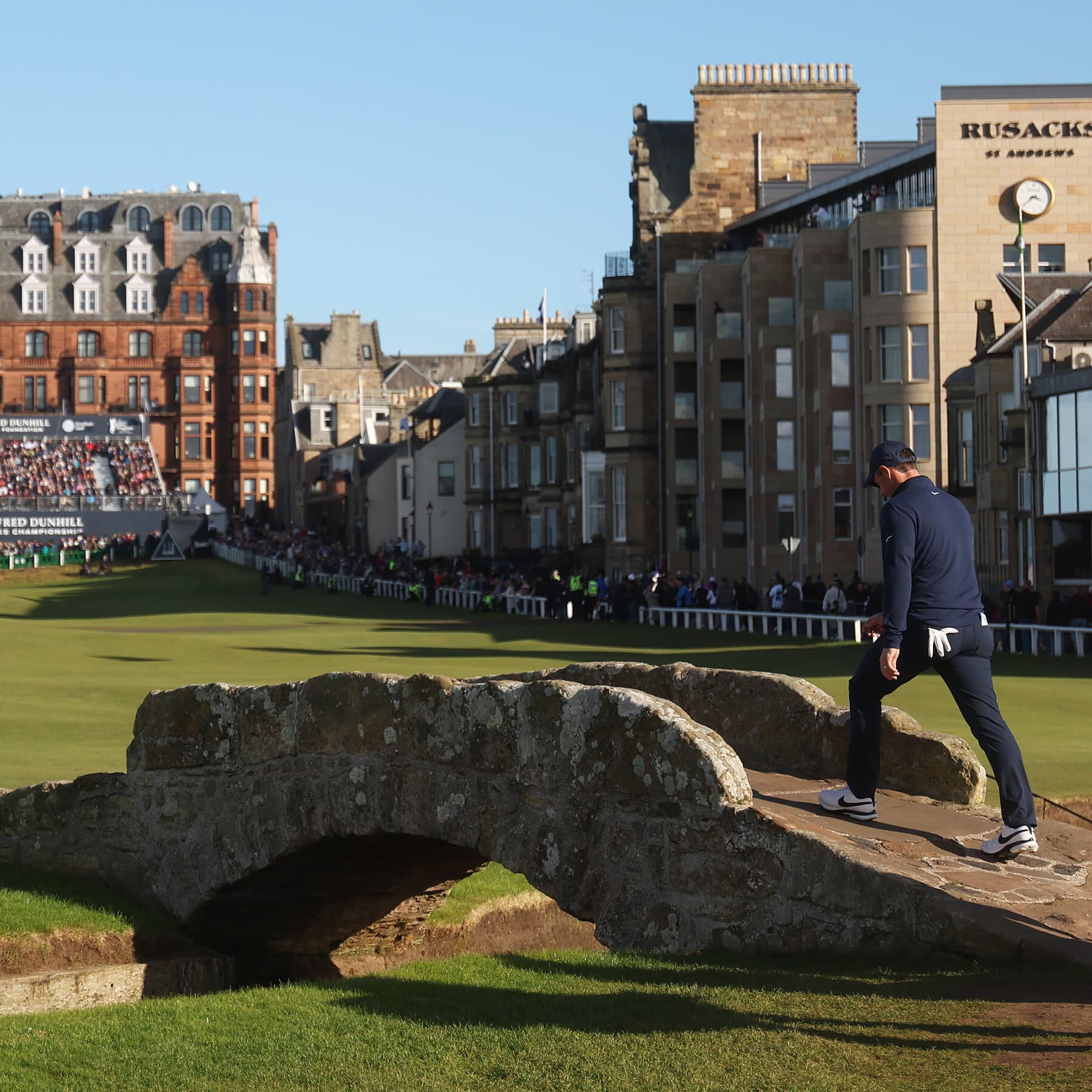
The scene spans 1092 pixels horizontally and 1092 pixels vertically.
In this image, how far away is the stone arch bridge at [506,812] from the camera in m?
8.95

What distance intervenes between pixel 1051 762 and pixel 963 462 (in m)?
35.8

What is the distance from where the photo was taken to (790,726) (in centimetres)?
1191

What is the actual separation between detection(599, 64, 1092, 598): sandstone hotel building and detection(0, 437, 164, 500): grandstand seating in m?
53.1

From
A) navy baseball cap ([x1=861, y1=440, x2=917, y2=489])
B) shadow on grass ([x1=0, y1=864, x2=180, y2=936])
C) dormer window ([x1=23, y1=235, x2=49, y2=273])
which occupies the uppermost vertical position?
dormer window ([x1=23, y1=235, x2=49, y2=273])

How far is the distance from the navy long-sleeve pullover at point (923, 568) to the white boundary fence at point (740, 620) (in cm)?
857

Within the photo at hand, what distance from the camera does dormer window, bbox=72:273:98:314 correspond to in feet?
490

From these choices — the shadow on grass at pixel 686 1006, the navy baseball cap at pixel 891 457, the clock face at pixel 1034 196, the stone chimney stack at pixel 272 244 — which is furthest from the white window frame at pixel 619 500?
the stone chimney stack at pixel 272 244

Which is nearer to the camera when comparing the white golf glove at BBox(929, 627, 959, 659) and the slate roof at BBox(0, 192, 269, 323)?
the white golf glove at BBox(929, 627, 959, 659)

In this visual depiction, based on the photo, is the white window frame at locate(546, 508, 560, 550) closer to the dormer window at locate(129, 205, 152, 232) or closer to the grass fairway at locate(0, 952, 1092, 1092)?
the dormer window at locate(129, 205, 152, 232)

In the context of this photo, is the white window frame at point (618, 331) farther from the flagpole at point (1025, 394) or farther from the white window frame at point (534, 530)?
the flagpole at point (1025, 394)

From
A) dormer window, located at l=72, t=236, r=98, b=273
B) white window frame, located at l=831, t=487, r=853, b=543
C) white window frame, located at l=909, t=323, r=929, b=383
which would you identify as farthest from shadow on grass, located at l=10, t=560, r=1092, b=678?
dormer window, located at l=72, t=236, r=98, b=273

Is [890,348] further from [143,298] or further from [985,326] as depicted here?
[143,298]

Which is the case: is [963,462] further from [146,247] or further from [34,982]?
[146,247]

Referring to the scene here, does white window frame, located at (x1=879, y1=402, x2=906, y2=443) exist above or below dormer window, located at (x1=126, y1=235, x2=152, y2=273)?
below
